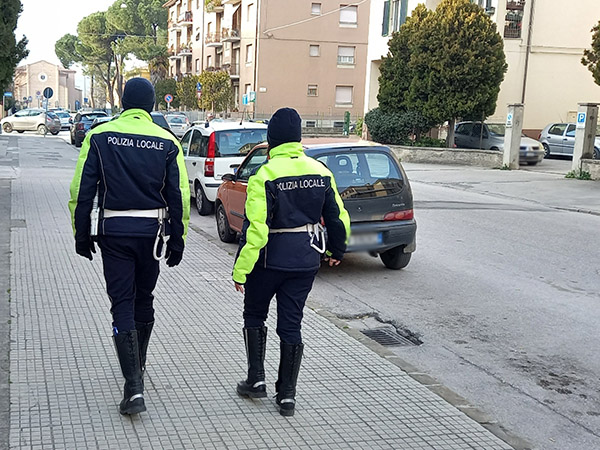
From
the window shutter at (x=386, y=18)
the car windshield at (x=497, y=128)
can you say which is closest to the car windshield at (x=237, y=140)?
the car windshield at (x=497, y=128)

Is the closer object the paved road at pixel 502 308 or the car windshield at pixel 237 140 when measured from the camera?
the paved road at pixel 502 308

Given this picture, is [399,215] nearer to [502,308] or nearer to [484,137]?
[502,308]

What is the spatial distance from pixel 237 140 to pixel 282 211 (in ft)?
29.7

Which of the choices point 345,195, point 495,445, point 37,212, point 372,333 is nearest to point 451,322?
point 372,333

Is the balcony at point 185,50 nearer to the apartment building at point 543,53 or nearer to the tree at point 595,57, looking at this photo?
the apartment building at point 543,53

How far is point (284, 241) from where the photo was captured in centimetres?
425

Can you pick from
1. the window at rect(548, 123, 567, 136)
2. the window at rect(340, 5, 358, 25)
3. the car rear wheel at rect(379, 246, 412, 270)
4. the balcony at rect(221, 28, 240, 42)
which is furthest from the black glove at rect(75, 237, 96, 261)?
the balcony at rect(221, 28, 240, 42)

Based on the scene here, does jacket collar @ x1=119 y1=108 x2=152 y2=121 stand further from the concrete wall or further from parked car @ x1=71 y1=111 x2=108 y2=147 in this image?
parked car @ x1=71 y1=111 x2=108 y2=147

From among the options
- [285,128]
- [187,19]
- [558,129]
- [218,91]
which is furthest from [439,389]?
[187,19]

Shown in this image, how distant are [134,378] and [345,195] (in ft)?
15.2

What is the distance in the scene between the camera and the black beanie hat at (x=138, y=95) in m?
4.23

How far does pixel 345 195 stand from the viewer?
8398 millimetres

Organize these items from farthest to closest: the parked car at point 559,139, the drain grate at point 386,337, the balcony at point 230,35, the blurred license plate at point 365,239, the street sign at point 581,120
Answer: the balcony at point 230,35
the parked car at point 559,139
the street sign at point 581,120
the blurred license plate at point 365,239
the drain grate at point 386,337

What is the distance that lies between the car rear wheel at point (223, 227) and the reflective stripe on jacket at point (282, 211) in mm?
6150
